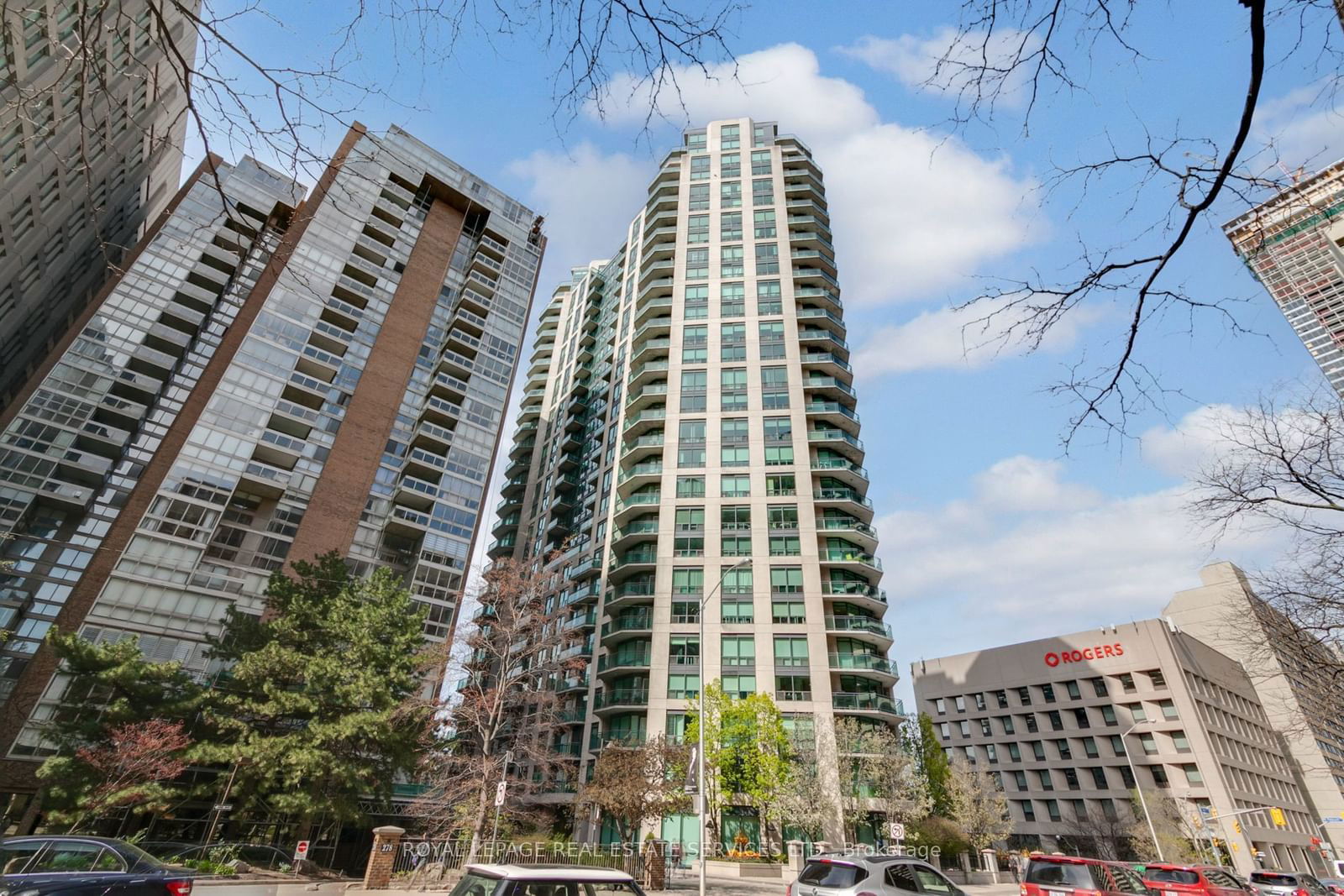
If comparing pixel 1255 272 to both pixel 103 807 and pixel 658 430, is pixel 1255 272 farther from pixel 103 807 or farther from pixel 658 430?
pixel 658 430

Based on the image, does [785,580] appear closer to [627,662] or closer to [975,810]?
[627,662]

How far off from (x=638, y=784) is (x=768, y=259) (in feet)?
152

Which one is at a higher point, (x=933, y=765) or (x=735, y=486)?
(x=735, y=486)

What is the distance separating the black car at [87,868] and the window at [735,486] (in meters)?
40.3

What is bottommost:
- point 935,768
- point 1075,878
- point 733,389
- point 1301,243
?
point 1075,878

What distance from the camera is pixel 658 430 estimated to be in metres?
55.1

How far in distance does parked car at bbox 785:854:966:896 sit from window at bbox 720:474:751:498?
3706 cm

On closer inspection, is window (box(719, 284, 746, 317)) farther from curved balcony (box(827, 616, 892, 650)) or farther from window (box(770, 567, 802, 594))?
curved balcony (box(827, 616, 892, 650))

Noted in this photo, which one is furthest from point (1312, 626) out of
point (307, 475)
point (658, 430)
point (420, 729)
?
point (307, 475)

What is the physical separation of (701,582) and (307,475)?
93.6ft

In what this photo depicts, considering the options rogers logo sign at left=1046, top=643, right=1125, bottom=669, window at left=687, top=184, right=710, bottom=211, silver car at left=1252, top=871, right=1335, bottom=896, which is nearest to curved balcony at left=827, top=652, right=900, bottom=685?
silver car at left=1252, top=871, right=1335, bottom=896

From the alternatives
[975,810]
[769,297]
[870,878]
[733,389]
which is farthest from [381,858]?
[769,297]

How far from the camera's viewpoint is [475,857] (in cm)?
2145

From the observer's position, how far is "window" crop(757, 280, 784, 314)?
185 feet
